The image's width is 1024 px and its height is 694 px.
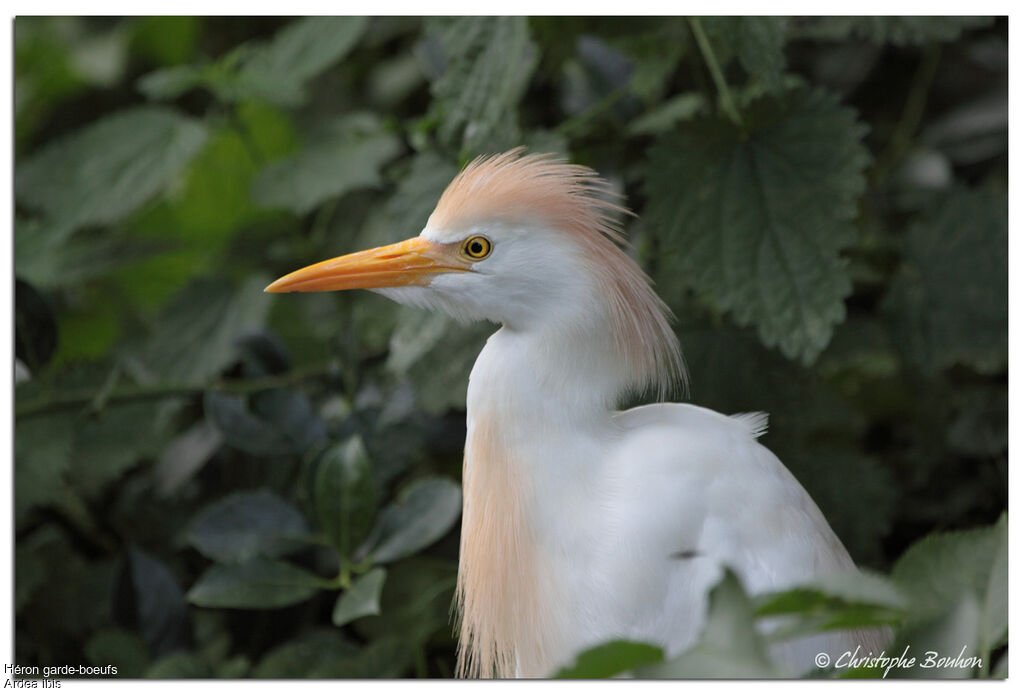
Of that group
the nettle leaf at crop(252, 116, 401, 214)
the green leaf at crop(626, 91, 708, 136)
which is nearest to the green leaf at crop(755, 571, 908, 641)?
the green leaf at crop(626, 91, 708, 136)

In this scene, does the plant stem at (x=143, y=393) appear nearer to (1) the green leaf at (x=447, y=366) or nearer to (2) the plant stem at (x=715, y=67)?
(1) the green leaf at (x=447, y=366)

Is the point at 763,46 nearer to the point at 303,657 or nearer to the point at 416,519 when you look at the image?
the point at 416,519

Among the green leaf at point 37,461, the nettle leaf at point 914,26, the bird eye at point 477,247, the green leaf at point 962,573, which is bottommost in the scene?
the green leaf at point 37,461

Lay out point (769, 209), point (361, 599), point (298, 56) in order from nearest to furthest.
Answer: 1. point (361, 599)
2. point (769, 209)
3. point (298, 56)

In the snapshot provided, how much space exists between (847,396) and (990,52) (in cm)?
55

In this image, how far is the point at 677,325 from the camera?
124cm

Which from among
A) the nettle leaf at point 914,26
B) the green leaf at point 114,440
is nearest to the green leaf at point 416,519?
the green leaf at point 114,440

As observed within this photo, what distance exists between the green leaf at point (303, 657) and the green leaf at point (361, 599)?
147mm

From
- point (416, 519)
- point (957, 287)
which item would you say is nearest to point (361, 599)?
point (416, 519)

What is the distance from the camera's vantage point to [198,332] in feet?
4.77

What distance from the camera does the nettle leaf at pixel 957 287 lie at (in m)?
1.23

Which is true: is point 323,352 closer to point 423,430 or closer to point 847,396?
point 423,430

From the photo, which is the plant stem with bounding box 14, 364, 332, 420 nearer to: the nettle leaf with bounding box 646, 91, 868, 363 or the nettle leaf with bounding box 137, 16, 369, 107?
the nettle leaf with bounding box 137, 16, 369, 107

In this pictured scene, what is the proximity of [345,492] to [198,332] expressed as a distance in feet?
1.69
